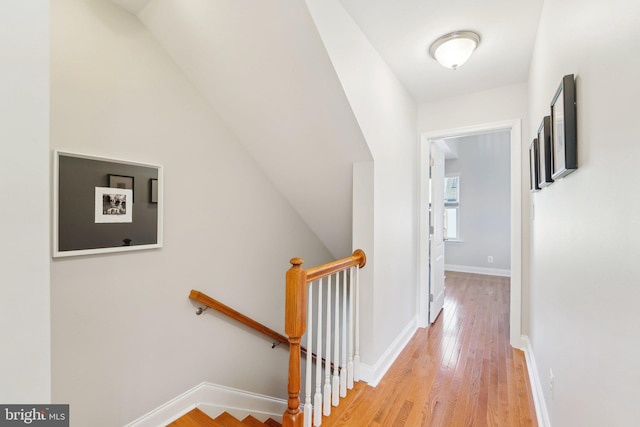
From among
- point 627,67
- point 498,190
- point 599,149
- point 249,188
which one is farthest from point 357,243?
point 498,190

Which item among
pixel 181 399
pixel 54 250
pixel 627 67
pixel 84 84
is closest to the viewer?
pixel 627 67

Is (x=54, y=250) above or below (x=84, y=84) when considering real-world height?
below

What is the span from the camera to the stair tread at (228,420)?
76.3 inches

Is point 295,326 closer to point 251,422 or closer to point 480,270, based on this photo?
point 251,422

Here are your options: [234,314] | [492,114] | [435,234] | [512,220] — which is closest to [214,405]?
[234,314]

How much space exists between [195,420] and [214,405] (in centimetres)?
24

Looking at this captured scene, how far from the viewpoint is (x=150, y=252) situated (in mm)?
1802

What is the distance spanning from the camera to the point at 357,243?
6.72 feet

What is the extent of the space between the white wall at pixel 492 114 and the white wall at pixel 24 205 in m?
3.04

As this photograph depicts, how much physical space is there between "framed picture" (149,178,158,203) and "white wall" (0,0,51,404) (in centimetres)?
128

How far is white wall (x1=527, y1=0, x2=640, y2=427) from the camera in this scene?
613mm

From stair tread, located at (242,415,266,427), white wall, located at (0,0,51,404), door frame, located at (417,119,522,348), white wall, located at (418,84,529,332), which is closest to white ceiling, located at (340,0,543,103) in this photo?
white wall, located at (418,84,529,332)

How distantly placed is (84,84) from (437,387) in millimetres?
2989

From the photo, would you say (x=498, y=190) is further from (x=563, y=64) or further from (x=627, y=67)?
(x=627, y=67)
